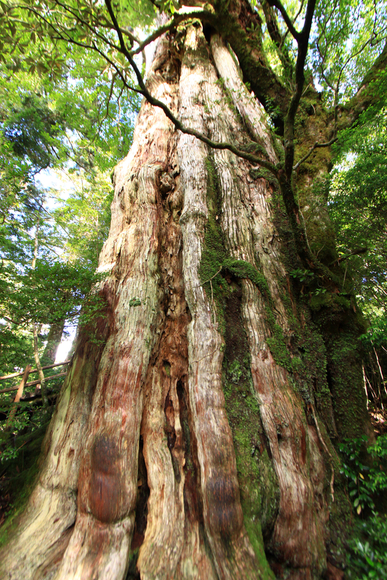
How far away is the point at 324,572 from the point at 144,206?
4.08 meters

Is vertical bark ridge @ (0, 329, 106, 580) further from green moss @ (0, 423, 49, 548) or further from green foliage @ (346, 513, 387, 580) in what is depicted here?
green foliage @ (346, 513, 387, 580)

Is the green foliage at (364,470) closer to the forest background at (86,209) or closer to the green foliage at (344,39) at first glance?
→ the forest background at (86,209)

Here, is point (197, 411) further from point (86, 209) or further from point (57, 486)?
point (86, 209)

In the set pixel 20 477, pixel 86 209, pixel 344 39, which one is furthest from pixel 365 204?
pixel 86 209

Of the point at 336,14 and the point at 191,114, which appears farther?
the point at 336,14

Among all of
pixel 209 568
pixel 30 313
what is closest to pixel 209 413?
pixel 209 568

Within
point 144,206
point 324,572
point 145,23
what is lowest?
point 324,572

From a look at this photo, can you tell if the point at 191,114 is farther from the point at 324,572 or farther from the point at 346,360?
the point at 324,572

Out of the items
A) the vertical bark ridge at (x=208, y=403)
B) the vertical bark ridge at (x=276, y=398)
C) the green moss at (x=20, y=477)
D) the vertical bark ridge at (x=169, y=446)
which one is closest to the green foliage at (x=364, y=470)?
the vertical bark ridge at (x=276, y=398)

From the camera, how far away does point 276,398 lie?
91.3 inches

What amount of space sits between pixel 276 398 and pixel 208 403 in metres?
0.63

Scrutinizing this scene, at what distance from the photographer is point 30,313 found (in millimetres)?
2682

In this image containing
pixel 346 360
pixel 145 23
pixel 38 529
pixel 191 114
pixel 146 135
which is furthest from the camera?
pixel 145 23

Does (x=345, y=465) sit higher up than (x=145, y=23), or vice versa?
(x=145, y=23)
